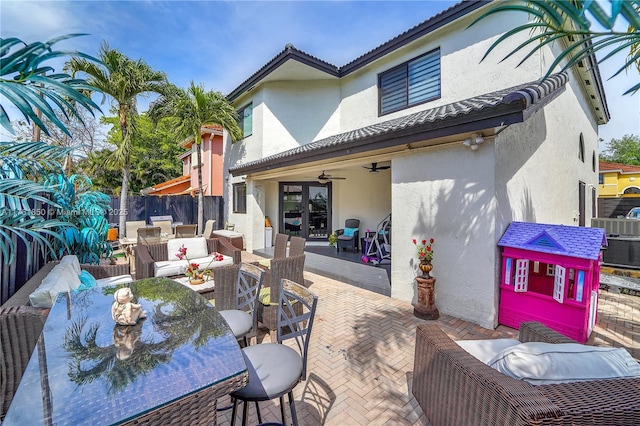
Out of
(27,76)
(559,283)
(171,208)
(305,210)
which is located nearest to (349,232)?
(305,210)

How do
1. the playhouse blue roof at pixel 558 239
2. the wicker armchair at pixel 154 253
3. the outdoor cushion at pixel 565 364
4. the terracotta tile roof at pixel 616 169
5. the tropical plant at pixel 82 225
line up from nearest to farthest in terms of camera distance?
the outdoor cushion at pixel 565 364 < the playhouse blue roof at pixel 558 239 < the tropical plant at pixel 82 225 < the wicker armchair at pixel 154 253 < the terracotta tile roof at pixel 616 169

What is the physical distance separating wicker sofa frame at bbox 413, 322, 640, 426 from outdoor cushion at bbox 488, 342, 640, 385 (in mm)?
103

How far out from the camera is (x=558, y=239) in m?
4.45

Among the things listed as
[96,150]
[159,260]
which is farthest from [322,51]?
[96,150]

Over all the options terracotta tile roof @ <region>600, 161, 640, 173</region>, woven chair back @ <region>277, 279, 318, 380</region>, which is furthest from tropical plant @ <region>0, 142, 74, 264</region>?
terracotta tile roof @ <region>600, 161, 640, 173</region>

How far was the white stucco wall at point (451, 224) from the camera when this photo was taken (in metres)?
4.91

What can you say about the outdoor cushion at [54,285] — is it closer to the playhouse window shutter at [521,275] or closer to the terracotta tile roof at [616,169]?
the playhouse window shutter at [521,275]

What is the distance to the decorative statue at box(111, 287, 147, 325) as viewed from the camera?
235 centimetres

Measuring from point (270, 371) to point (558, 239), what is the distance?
491 cm

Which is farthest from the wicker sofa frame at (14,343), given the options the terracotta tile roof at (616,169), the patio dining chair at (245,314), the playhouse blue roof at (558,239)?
the terracotta tile roof at (616,169)

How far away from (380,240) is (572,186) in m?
6.80

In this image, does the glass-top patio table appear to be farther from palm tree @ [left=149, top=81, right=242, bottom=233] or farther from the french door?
palm tree @ [left=149, top=81, right=242, bottom=233]

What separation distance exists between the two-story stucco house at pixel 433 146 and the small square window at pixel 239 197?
0.16ft

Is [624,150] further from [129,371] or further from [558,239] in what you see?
[129,371]
